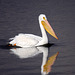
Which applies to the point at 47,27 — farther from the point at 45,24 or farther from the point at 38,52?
the point at 38,52

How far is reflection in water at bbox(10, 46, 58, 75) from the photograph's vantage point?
24.4ft

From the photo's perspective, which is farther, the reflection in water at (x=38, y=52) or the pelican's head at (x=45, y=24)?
the pelican's head at (x=45, y=24)

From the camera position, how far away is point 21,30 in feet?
43.1

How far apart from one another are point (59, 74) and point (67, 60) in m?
1.35

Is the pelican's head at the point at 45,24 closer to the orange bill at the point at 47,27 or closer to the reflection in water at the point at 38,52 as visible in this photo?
the orange bill at the point at 47,27

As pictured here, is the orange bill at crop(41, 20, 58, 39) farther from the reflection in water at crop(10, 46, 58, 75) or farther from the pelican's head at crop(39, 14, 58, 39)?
the reflection in water at crop(10, 46, 58, 75)

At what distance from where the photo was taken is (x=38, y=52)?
9258mm

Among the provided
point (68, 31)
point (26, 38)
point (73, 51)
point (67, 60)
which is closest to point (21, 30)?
point (68, 31)

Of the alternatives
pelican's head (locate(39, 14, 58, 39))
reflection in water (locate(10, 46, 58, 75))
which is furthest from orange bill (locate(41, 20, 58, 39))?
reflection in water (locate(10, 46, 58, 75))

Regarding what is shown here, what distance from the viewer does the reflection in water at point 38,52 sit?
7.43m

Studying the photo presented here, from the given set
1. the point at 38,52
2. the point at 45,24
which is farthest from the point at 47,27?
the point at 38,52

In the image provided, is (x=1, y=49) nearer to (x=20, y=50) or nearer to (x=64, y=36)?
(x=20, y=50)

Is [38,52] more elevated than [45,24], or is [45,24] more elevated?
[45,24]

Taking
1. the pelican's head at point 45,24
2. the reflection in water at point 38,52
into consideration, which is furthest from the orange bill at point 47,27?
the reflection in water at point 38,52
